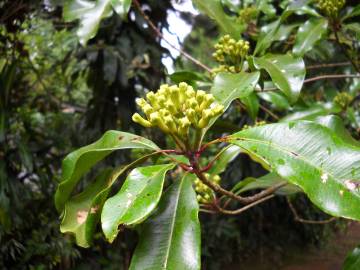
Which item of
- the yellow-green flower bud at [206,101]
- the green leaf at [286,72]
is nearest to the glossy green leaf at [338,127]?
the green leaf at [286,72]

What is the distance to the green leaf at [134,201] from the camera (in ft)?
2.08

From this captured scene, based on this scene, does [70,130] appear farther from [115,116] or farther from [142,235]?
[142,235]

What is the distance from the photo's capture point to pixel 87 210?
0.83 meters

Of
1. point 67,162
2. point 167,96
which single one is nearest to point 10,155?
point 67,162

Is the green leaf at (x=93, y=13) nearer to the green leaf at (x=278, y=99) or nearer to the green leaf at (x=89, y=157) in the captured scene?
the green leaf at (x=89, y=157)

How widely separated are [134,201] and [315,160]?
30 centimetres

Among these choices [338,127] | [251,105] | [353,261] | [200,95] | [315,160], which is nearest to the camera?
[315,160]

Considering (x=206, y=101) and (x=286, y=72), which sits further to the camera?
(x=286, y=72)

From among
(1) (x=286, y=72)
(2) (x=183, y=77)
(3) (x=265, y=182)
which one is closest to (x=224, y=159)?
(3) (x=265, y=182)

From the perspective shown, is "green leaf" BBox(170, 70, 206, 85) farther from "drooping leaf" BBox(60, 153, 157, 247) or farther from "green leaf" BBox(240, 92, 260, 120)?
"drooping leaf" BBox(60, 153, 157, 247)

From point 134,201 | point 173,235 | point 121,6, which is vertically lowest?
point 173,235

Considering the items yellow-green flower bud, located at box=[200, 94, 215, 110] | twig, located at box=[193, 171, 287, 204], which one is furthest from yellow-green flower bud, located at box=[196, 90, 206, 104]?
twig, located at box=[193, 171, 287, 204]

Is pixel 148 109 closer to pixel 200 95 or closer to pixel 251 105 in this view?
pixel 200 95

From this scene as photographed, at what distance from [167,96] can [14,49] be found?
1.74 m
